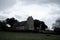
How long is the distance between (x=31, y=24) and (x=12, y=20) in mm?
15209

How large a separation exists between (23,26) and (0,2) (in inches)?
912

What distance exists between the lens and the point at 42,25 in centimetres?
5122

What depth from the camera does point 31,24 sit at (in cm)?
3862

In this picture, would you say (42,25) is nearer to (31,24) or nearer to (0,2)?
(31,24)

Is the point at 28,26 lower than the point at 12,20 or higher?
lower

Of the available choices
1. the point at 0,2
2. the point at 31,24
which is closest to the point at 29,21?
the point at 31,24

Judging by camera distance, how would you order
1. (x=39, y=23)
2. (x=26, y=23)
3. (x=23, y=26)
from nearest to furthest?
(x=23, y=26) < (x=26, y=23) < (x=39, y=23)

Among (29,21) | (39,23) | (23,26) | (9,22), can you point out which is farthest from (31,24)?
(9,22)

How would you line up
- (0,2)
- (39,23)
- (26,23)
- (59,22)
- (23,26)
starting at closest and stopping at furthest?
(0,2) → (59,22) → (23,26) → (26,23) → (39,23)

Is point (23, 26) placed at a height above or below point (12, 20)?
below

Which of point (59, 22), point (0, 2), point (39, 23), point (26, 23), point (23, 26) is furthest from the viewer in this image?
point (39, 23)

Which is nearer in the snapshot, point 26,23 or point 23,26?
point 23,26

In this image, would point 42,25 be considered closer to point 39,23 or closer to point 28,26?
point 39,23

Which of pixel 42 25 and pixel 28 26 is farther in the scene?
pixel 42 25
